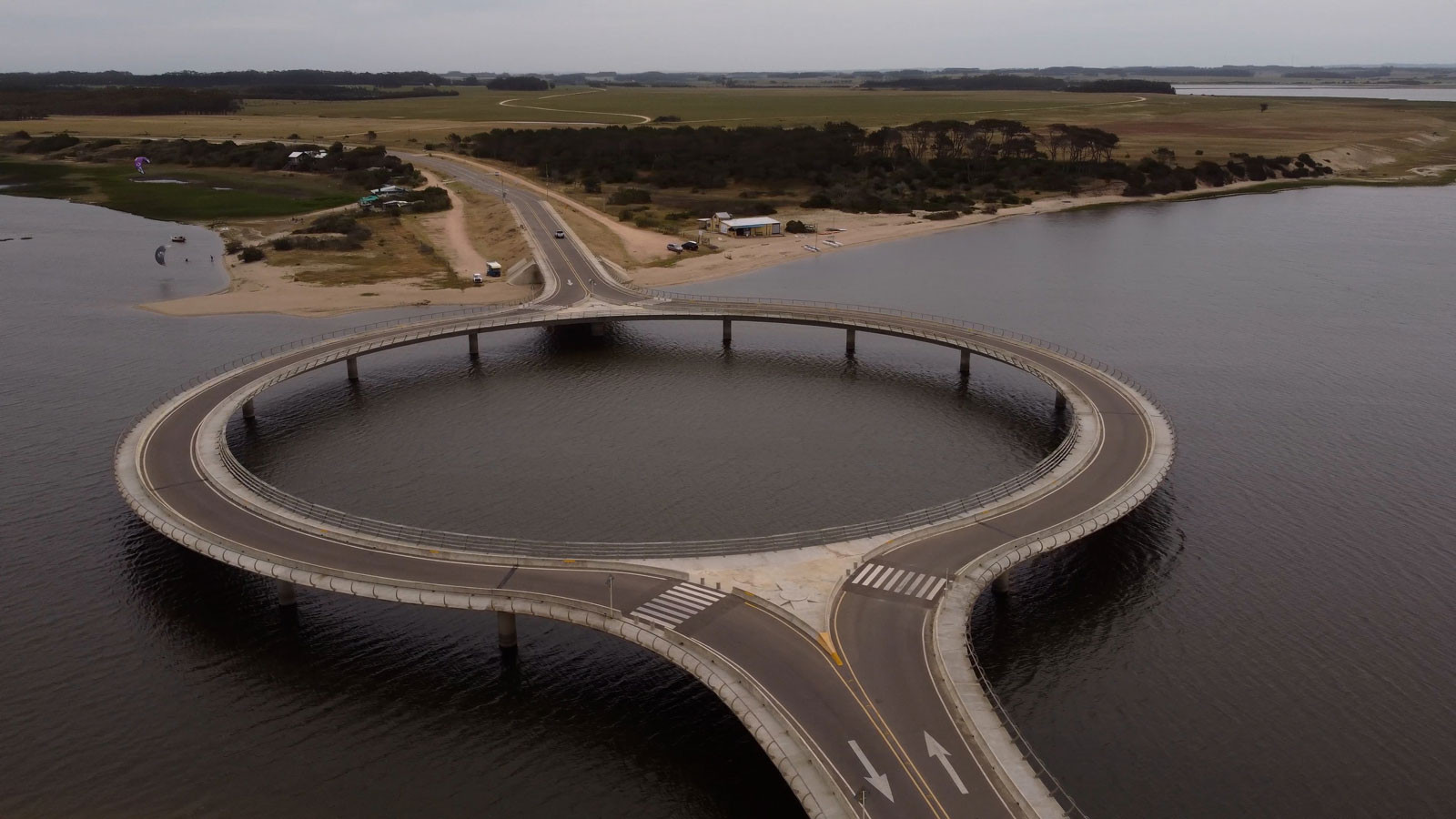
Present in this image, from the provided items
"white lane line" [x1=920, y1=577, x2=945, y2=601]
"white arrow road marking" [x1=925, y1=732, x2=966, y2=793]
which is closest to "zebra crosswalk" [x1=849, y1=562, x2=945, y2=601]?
"white lane line" [x1=920, y1=577, x2=945, y2=601]

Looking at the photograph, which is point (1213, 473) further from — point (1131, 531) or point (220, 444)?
point (220, 444)

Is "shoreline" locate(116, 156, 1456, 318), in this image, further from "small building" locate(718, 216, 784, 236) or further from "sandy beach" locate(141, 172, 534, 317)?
"small building" locate(718, 216, 784, 236)

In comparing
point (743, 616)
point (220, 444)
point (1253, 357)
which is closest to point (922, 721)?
point (743, 616)

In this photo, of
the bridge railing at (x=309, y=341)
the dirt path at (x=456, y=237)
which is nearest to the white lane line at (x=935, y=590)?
the bridge railing at (x=309, y=341)

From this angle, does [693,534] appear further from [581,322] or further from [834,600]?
[581,322]

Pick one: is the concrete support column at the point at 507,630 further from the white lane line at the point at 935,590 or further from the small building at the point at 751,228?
the small building at the point at 751,228
